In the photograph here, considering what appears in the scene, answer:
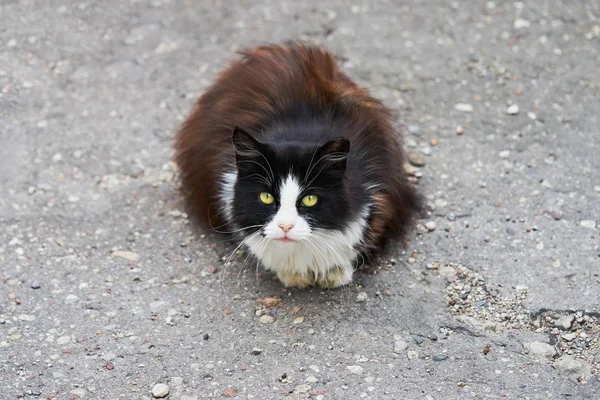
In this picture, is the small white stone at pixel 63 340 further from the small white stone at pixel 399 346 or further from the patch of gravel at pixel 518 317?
the patch of gravel at pixel 518 317

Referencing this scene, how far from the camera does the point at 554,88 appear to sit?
5.16m

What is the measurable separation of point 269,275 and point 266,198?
694 millimetres

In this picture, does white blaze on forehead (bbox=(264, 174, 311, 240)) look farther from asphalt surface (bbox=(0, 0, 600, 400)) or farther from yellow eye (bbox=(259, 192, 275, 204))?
asphalt surface (bbox=(0, 0, 600, 400))

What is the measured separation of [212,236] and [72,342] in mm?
972

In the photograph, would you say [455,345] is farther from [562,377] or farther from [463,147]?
[463,147]

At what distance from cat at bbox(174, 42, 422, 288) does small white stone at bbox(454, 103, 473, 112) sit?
97 centimetres

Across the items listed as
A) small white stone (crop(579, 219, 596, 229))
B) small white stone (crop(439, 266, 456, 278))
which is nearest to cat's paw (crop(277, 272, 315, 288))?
small white stone (crop(439, 266, 456, 278))

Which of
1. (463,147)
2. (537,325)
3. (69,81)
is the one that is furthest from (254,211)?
(69,81)

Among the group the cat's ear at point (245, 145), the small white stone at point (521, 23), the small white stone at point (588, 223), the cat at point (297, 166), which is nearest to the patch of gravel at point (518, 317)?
the cat at point (297, 166)

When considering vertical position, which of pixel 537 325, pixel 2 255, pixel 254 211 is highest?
pixel 254 211

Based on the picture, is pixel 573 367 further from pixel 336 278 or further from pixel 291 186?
pixel 291 186

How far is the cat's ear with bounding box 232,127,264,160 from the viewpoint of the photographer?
11.1 feet

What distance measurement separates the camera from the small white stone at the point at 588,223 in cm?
413

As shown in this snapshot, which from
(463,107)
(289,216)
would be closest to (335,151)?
(289,216)
